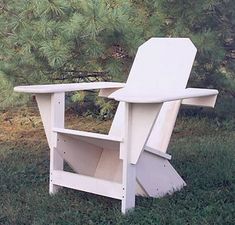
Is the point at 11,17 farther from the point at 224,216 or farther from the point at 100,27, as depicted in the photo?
the point at 224,216

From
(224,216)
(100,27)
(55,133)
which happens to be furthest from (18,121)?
(224,216)

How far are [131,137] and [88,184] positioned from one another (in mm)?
388

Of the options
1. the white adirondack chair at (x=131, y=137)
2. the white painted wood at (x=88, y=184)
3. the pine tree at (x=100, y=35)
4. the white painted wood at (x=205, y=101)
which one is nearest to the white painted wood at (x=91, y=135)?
the white adirondack chair at (x=131, y=137)

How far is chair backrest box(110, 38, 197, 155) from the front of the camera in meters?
3.10

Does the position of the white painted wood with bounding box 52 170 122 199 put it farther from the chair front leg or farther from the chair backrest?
the chair backrest

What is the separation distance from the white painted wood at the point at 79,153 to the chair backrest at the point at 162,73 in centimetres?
28

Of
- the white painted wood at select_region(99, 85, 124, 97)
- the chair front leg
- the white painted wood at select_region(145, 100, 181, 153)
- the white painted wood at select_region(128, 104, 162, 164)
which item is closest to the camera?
the white painted wood at select_region(128, 104, 162, 164)

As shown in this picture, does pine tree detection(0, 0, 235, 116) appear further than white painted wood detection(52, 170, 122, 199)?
Yes

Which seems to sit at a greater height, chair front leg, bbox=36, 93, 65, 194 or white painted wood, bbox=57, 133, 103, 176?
chair front leg, bbox=36, 93, 65, 194

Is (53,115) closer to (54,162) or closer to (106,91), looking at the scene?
(54,162)

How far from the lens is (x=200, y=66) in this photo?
4461 mm

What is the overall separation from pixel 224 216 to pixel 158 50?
1.27 m

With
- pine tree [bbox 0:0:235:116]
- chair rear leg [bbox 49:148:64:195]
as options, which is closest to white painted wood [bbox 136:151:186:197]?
chair rear leg [bbox 49:148:64:195]

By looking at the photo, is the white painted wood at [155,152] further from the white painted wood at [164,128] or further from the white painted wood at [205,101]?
the white painted wood at [205,101]
